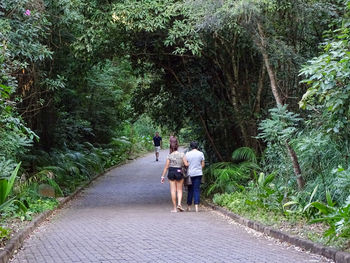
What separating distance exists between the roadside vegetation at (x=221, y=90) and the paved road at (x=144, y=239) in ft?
2.06

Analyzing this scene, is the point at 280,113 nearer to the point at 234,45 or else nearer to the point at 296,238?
the point at 296,238

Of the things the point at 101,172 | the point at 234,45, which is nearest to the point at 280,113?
the point at 234,45

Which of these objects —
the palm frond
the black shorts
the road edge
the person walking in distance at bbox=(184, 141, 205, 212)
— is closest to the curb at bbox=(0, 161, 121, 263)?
the road edge

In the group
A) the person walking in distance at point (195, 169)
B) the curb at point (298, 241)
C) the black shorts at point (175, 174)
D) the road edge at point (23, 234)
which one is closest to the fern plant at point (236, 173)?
the person walking in distance at point (195, 169)

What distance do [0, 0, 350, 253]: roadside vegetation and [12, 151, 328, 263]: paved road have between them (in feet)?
2.06

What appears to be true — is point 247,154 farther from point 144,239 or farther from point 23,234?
point 23,234

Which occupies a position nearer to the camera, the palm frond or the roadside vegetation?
the roadside vegetation

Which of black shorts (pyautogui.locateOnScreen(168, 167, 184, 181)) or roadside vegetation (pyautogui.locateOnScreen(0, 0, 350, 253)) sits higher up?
roadside vegetation (pyautogui.locateOnScreen(0, 0, 350, 253))

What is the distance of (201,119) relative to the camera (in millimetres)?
18172

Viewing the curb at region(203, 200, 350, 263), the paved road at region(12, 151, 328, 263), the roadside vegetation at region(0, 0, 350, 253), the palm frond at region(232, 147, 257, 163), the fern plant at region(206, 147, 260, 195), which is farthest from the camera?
the palm frond at region(232, 147, 257, 163)

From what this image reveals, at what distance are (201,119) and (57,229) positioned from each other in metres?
8.38

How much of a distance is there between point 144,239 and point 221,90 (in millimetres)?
9633

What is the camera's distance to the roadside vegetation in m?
9.55

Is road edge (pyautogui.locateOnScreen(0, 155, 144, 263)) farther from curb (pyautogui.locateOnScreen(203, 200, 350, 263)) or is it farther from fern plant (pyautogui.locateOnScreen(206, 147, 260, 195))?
fern plant (pyautogui.locateOnScreen(206, 147, 260, 195))
